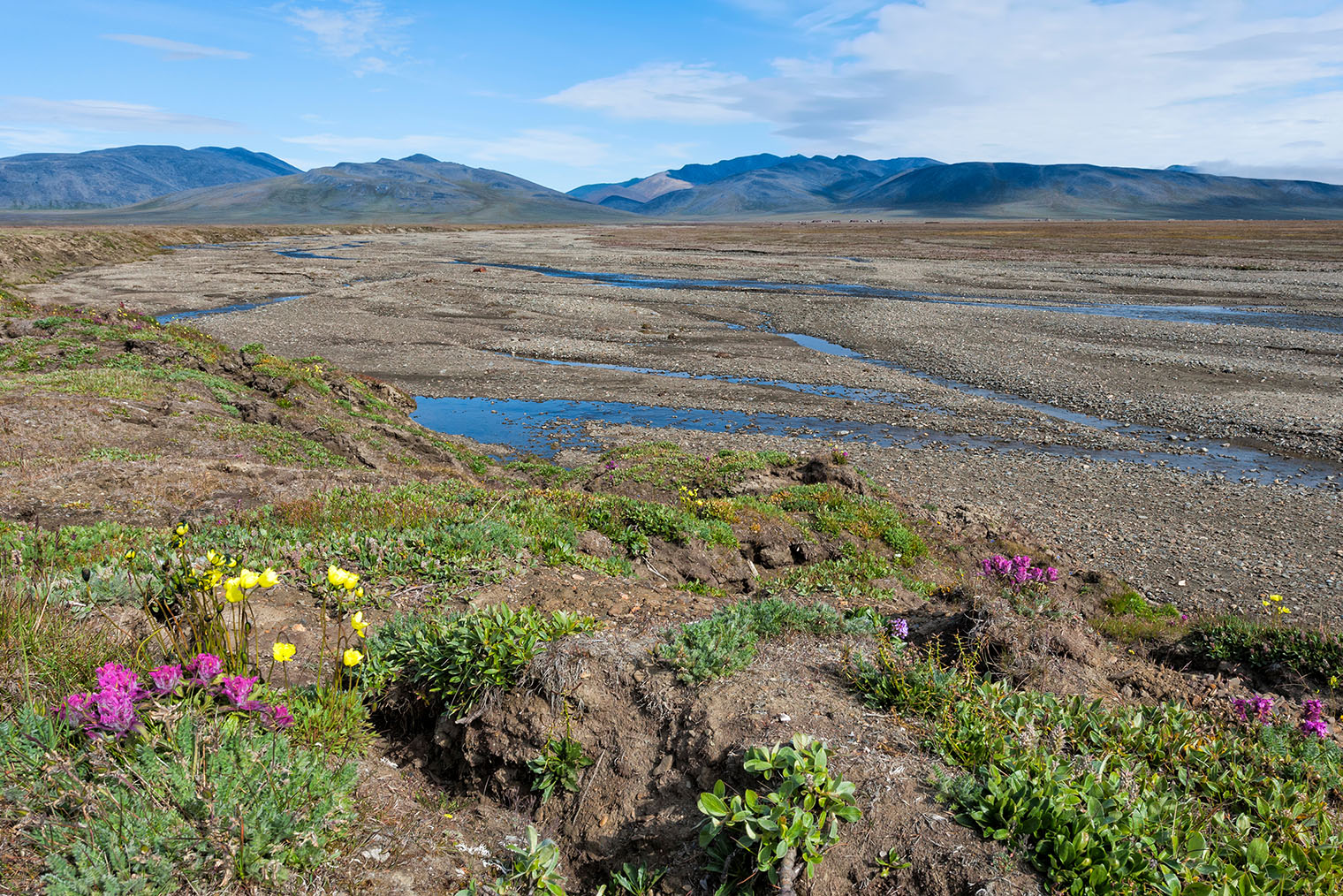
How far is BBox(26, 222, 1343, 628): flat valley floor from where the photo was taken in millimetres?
15039

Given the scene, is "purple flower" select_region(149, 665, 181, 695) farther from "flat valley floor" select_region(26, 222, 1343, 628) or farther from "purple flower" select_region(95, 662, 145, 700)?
"flat valley floor" select_region(26, 222, 1343, 628)

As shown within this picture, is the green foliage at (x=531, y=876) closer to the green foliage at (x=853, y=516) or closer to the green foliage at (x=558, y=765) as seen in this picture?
the green foliage at (x=558, y=765)

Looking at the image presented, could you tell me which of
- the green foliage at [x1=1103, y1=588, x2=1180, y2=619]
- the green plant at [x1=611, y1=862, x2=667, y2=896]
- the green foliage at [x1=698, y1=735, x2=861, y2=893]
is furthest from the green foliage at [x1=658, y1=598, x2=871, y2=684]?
the green foliage at [x1=1103, y1=588, x2=1180, y2=619]

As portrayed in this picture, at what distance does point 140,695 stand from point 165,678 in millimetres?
203

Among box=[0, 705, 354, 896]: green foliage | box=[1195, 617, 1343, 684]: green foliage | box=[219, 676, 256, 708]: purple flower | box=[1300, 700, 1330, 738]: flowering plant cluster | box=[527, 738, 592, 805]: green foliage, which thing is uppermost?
box=[219, 676, 256, 708]: purple flower

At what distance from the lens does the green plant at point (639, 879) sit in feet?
12.3

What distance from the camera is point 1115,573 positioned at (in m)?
12.6

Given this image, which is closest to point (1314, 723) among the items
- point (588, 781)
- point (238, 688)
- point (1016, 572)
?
point (1016, 572)

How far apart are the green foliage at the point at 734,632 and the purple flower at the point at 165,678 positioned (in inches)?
112

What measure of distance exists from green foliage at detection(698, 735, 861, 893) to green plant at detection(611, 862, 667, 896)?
0.31 m

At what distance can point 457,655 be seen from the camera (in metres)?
4.83

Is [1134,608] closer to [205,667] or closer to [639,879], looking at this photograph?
[639,879]

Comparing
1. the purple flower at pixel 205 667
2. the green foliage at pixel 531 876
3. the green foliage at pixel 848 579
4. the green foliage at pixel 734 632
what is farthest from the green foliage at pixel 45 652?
the green foliage at pixel 848 579

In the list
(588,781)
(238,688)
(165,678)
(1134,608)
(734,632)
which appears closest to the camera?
(165,678)
